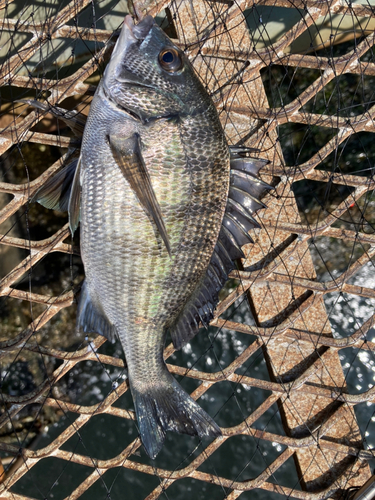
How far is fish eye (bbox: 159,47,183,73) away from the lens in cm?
204

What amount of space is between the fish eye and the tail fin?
164 centimetres

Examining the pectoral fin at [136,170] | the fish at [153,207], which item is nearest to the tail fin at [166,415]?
the fish at [153,207]

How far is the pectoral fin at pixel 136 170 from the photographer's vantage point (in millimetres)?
1930

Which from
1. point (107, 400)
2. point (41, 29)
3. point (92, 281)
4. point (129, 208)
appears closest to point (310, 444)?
point (107, 400)

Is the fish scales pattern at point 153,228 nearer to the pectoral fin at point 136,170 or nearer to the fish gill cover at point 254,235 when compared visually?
the pectoral fin at point 136,170

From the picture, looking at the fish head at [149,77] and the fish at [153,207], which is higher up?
the fish head at [149,77]

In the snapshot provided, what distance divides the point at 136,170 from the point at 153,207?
0.62 ft

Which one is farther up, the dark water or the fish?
the fish

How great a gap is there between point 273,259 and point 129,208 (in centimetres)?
126

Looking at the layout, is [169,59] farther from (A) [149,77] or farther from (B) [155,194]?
(B) [155,194]

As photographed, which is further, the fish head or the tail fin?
the tail fin

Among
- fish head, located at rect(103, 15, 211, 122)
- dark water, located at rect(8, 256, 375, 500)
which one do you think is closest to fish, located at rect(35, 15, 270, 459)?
fish head, located at rect(103, 15, 211, 122)

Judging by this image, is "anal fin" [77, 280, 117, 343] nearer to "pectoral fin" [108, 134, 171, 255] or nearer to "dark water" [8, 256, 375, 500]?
"pectoral fin" [108, 134, 171, 255]

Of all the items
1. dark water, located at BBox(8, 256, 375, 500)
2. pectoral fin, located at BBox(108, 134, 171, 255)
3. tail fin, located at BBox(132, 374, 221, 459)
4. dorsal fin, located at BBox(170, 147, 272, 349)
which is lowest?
dark water, located at BBox(8, 256, 375, 500)
